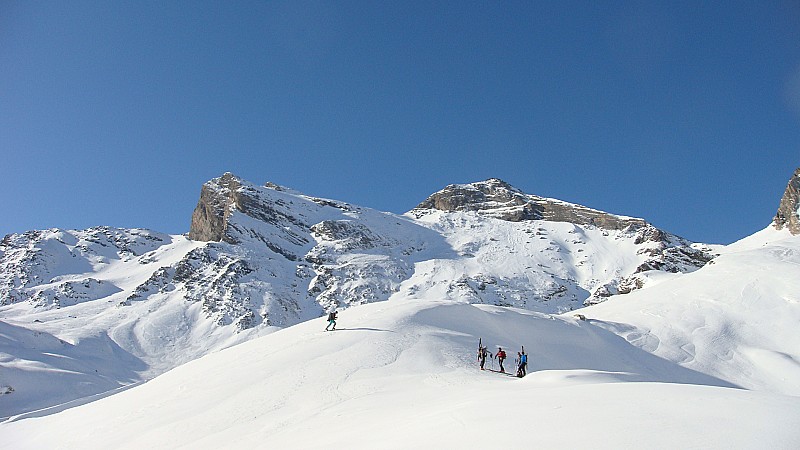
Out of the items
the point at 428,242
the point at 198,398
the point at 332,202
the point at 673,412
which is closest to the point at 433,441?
the point at 673,412

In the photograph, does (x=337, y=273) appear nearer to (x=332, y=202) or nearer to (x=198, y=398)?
(x=332, y=202)

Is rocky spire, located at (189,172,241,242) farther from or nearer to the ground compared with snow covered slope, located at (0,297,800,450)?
farther from the ground

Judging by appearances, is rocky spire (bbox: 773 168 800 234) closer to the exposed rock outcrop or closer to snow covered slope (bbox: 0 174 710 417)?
snow covered slope (bbox: 0 174 710 417)

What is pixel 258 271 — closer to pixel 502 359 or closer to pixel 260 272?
pixel 260 272

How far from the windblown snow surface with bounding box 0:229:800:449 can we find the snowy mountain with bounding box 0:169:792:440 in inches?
204

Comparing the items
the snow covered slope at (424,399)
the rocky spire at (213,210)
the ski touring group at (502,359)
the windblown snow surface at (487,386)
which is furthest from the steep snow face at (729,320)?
the rocky spire at (213,210)

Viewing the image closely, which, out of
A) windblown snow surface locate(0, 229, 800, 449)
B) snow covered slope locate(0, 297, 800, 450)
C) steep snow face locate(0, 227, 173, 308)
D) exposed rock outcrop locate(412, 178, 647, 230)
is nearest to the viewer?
snow covered slope locate(0, 297, 800, 450)

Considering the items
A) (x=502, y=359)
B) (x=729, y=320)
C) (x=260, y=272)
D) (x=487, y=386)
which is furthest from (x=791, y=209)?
(x=487, y=386)

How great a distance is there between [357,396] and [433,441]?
7.25 m

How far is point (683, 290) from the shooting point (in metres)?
41.5

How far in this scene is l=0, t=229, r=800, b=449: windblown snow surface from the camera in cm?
744

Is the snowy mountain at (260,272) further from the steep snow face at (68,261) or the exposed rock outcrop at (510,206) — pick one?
the exposed rock outcrop at (510,206)

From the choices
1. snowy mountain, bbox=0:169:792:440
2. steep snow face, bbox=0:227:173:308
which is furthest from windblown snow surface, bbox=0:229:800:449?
steep snow face, bbox=0:227:173:308

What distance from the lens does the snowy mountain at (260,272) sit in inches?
2640
